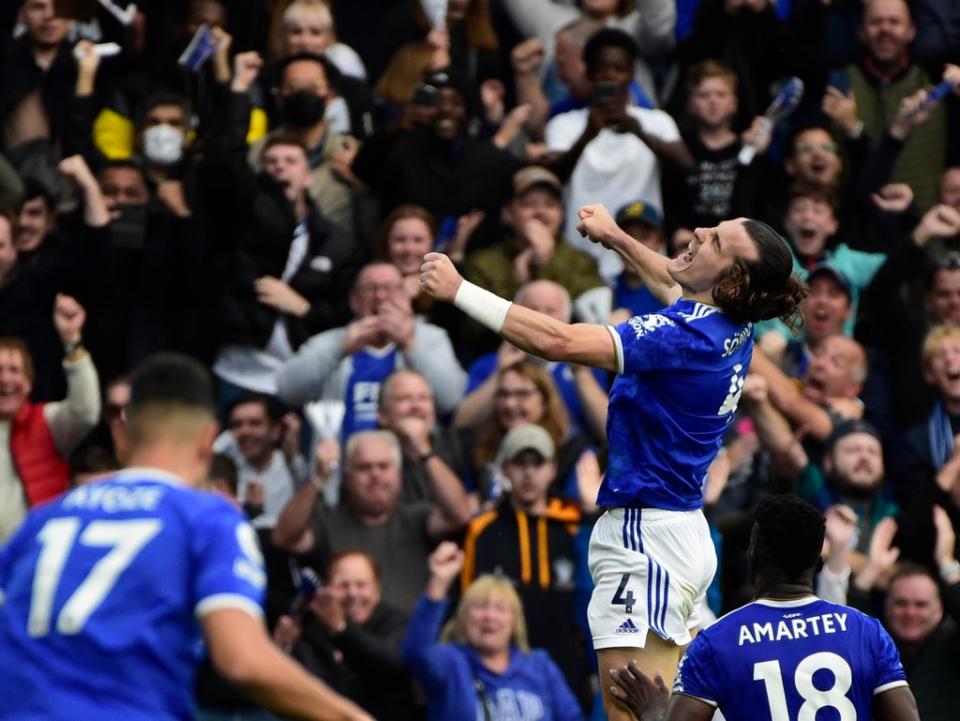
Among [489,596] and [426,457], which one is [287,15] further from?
[489,596]

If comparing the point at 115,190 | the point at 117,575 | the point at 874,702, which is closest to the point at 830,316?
the point at 115,190

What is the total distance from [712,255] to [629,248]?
78cm

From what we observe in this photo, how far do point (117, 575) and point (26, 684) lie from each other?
1.24 feet

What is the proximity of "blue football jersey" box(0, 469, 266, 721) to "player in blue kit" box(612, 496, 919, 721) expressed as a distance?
207 centimetres

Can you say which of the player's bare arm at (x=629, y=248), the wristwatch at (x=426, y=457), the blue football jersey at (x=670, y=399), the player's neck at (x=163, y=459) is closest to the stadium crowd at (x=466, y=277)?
the wristwatch at (x=426, y=457)

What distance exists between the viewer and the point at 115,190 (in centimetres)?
1285

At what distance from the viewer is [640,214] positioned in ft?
41.8

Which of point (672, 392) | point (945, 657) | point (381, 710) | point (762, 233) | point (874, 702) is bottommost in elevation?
point (381, 710)

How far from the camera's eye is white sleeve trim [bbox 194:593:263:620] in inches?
211

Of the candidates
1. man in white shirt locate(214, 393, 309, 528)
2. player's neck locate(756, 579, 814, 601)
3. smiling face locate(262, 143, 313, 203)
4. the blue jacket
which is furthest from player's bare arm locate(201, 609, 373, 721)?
smiling face locate(262, 143, 313, 203)

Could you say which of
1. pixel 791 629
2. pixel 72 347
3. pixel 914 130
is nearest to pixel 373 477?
pixel 72 347

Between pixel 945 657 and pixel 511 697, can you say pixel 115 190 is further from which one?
→ pixel 945 657

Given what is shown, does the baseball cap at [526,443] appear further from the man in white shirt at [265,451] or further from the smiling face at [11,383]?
the smiling face at [11,383]

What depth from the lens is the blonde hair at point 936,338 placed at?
12.1 m
